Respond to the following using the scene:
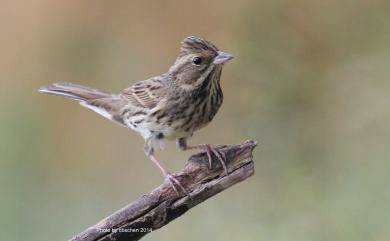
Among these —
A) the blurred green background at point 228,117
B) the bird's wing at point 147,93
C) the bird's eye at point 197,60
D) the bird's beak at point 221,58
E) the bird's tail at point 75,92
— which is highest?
the bird's beak at point 221,58

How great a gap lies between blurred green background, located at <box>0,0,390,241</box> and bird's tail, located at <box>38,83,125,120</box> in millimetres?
1375

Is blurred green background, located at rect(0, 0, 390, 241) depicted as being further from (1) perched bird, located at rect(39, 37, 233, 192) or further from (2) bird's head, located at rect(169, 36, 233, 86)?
(2) bird's head, located at rect(169, 36, 233, 86)

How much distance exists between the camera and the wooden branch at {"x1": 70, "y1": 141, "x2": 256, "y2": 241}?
4.13m

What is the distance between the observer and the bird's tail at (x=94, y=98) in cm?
581

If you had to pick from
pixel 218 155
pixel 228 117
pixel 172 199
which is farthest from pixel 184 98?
pixel 228 117

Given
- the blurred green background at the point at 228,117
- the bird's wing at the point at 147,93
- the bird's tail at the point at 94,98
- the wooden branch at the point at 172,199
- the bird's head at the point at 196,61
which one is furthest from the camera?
the blurred green background at the point at 228,117

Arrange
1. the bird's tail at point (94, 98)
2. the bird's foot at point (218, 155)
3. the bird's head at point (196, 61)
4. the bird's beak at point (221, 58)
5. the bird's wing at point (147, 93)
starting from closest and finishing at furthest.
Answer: the bird's foot at point (218, 155), the bird's beak at point (221, 58), the bird's head at point (196, 61), the bird's wing at point (147, 93), the bird's tail at point (94, 98)

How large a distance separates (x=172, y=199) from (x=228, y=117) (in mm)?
3588

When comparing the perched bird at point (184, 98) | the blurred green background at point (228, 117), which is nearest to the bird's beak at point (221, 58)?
the perched bird at point (184, 98)

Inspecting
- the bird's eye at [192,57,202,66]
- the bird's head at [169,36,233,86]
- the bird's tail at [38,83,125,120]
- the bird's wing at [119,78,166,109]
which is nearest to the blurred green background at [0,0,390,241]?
the bird's tail at [38,83,125,120]

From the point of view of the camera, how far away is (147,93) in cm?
541

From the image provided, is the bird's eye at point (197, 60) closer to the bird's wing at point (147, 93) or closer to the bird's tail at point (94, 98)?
the bird's wing at point (147, 93)

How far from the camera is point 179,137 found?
516 cm

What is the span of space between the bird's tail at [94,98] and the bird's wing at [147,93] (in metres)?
0.14
